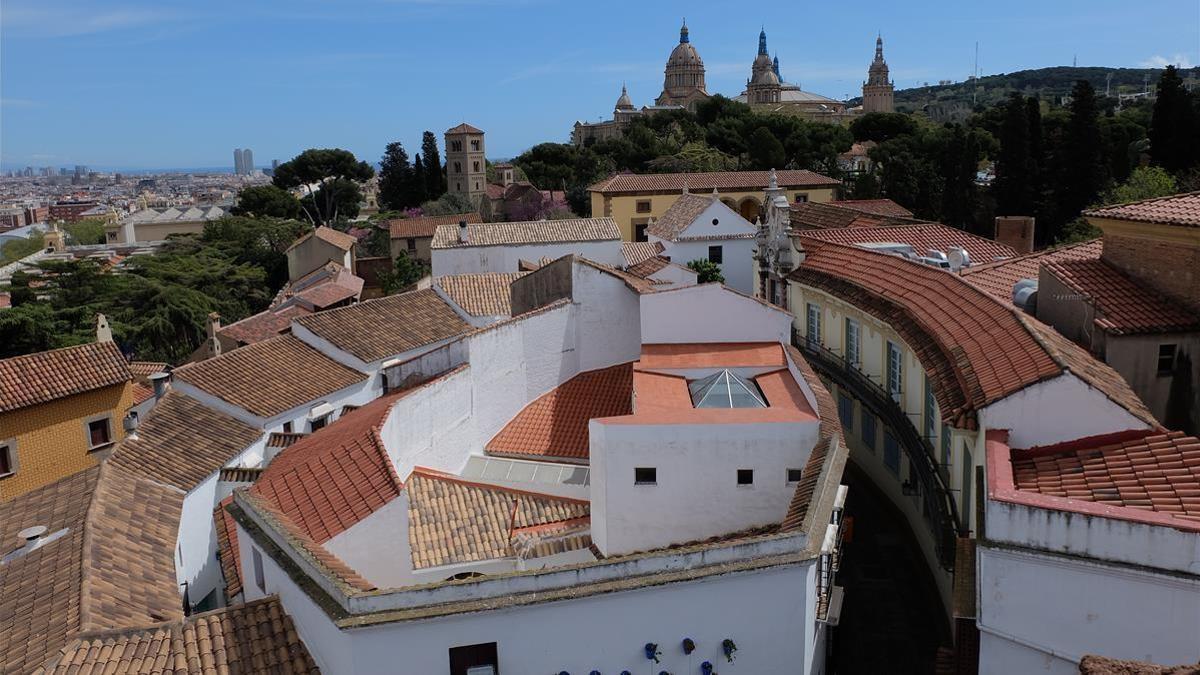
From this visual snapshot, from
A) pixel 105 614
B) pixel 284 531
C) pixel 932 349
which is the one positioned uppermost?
pixel 932 349

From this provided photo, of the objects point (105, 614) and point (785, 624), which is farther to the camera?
point (105, 614)

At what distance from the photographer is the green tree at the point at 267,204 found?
85.7 meters

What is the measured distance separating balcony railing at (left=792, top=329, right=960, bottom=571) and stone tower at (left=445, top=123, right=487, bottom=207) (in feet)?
224

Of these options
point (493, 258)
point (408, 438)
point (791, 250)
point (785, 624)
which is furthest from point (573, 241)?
point (785, 624)

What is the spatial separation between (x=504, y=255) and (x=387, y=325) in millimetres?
13971

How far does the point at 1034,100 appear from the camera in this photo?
50188 mm

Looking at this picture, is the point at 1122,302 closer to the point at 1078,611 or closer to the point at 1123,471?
the point at 1123,471

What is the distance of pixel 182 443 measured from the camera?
19781mm

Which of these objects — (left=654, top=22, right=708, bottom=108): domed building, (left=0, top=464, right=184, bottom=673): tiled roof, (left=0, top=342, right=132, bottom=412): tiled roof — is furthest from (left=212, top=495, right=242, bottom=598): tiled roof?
(left=654, top=22, right=708, bottom=108): domed building

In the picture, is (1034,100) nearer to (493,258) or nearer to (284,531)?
(493,258)

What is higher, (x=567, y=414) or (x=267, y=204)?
(x=267, y=204)

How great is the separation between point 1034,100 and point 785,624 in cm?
4813

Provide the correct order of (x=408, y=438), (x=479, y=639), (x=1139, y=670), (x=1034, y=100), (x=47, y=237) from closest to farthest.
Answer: (x=1139, y=670)
(x=479, y=639)
(x=408, y=438)
(x=1034, y=100)
(x=47, y=237)

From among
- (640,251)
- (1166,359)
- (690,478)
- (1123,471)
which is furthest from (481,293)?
(1123,471)
